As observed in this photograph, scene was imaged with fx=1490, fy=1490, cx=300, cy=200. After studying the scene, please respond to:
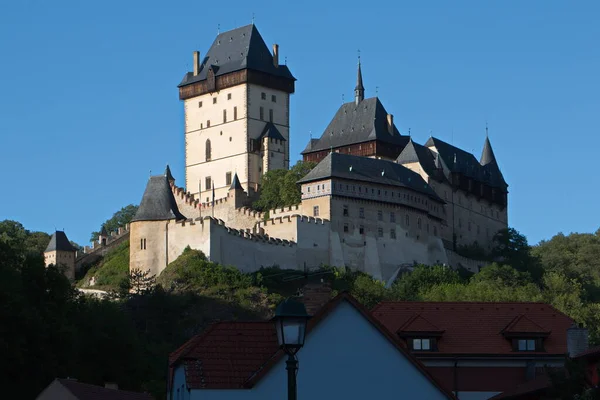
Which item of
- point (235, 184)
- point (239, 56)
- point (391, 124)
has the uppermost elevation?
point (239, 56)

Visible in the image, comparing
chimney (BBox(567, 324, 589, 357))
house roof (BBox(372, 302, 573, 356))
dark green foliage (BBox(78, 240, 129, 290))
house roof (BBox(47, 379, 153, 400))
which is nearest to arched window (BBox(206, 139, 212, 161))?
dark green foliage (BBox(78, 240, 129, 290))

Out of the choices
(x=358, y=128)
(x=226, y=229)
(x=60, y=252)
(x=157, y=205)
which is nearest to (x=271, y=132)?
(x=358, y=128)

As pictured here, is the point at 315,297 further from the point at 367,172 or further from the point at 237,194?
the point at 237,194

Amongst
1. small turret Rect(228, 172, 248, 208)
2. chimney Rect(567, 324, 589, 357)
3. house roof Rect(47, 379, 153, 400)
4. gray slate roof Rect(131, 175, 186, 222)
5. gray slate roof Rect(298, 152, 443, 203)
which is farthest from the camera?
small turret Rect(228, 172, 248, 208)

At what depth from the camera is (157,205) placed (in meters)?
93.9

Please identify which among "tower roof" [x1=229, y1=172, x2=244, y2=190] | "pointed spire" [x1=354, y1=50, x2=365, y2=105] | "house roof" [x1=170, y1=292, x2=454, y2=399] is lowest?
"house roof" [x1=170, y1=292, x2=454, y2=399]

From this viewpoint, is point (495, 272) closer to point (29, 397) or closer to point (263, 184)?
point (263, 184)

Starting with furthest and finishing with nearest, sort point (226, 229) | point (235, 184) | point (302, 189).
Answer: point (235, 184) → point (302, 189) → point (226, 229)

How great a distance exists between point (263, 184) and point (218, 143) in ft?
28.5

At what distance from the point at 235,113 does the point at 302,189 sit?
17188 mm

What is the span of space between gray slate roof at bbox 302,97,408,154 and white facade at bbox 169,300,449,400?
80987mm

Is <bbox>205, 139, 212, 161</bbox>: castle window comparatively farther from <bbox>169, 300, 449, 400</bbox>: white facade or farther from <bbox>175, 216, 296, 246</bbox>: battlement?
<bbox>169, 300, 449, 400</bbox>: white facade

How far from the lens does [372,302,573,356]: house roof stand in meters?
38.2

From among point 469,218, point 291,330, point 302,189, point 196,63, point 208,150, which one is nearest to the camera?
point 291,330
